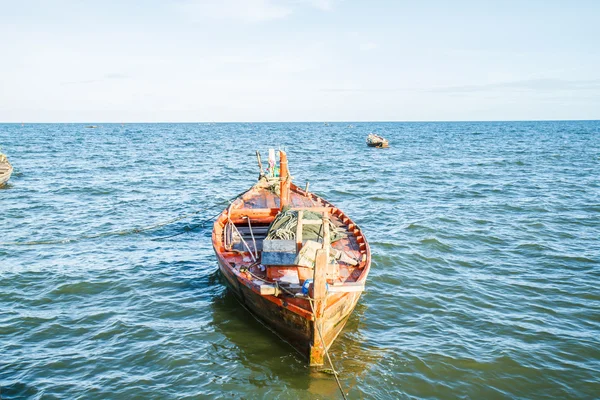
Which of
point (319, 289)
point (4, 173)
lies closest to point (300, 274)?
point (319, 289)

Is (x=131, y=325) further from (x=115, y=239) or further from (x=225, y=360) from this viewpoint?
(x=115, y=239)

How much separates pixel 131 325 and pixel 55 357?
1840mm

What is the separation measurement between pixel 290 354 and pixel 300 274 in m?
1.75

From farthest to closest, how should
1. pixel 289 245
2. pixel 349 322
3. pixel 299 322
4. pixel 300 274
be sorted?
pixel 349 322, pixel 289 245, pixel 300 274, pixel 299 322

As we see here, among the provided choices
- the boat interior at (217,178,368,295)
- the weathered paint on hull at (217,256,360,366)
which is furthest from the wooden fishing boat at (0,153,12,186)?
the weathered paint on hull at (217,256,360,366)

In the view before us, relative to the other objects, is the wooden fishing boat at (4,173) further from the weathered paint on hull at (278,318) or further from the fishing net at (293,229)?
the weathered paint on hull at (278,318)

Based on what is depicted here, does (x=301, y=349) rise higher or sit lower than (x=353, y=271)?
lower

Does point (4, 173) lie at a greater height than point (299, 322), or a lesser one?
greater

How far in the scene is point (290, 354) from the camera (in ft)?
31.4

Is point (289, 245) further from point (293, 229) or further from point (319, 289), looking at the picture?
point (319, 289)

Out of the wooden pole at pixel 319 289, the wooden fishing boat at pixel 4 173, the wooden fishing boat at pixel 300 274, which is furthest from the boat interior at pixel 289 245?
the wooden fishing boat at pixel 4 173

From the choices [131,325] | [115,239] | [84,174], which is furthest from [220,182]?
[131,325]

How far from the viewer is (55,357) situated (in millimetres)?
9586

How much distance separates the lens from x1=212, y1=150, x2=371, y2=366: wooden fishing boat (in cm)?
863
